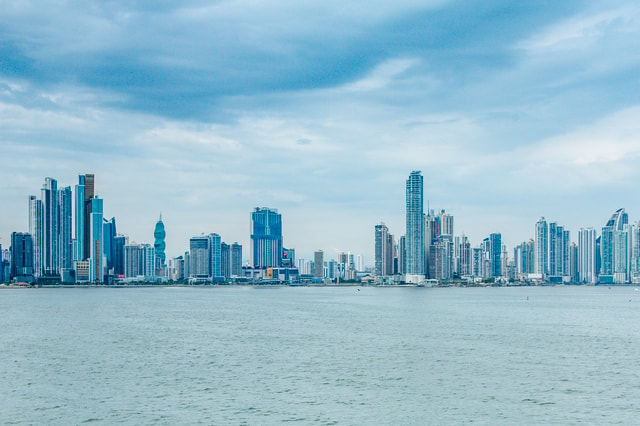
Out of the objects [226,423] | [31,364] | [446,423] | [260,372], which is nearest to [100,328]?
[31,364]

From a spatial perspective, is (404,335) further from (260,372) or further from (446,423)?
(446,423)

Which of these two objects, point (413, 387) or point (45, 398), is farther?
point (413, 387)

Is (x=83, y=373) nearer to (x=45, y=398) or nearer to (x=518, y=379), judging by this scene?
(x=45, y=398)

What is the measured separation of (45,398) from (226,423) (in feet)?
48.5

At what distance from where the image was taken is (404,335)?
85.8 meters

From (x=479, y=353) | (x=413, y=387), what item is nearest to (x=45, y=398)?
(x=413, y=387)

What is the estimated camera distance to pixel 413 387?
168ft

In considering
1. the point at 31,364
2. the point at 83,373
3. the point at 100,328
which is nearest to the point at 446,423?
the point at 83,373

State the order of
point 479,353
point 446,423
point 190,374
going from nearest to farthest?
point 446,423 < point 190,374 < point 479,353

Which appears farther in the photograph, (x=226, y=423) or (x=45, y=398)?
(x=45, y=398)

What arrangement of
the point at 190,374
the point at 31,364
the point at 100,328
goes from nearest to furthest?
the point at 190,374 → the point at 31,364 → the point at 100,328

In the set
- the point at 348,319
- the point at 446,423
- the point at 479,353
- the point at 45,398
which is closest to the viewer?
the point at 446,423

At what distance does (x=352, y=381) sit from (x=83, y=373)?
873 inches

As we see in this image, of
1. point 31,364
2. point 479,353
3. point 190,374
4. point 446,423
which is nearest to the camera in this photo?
point 446,423
